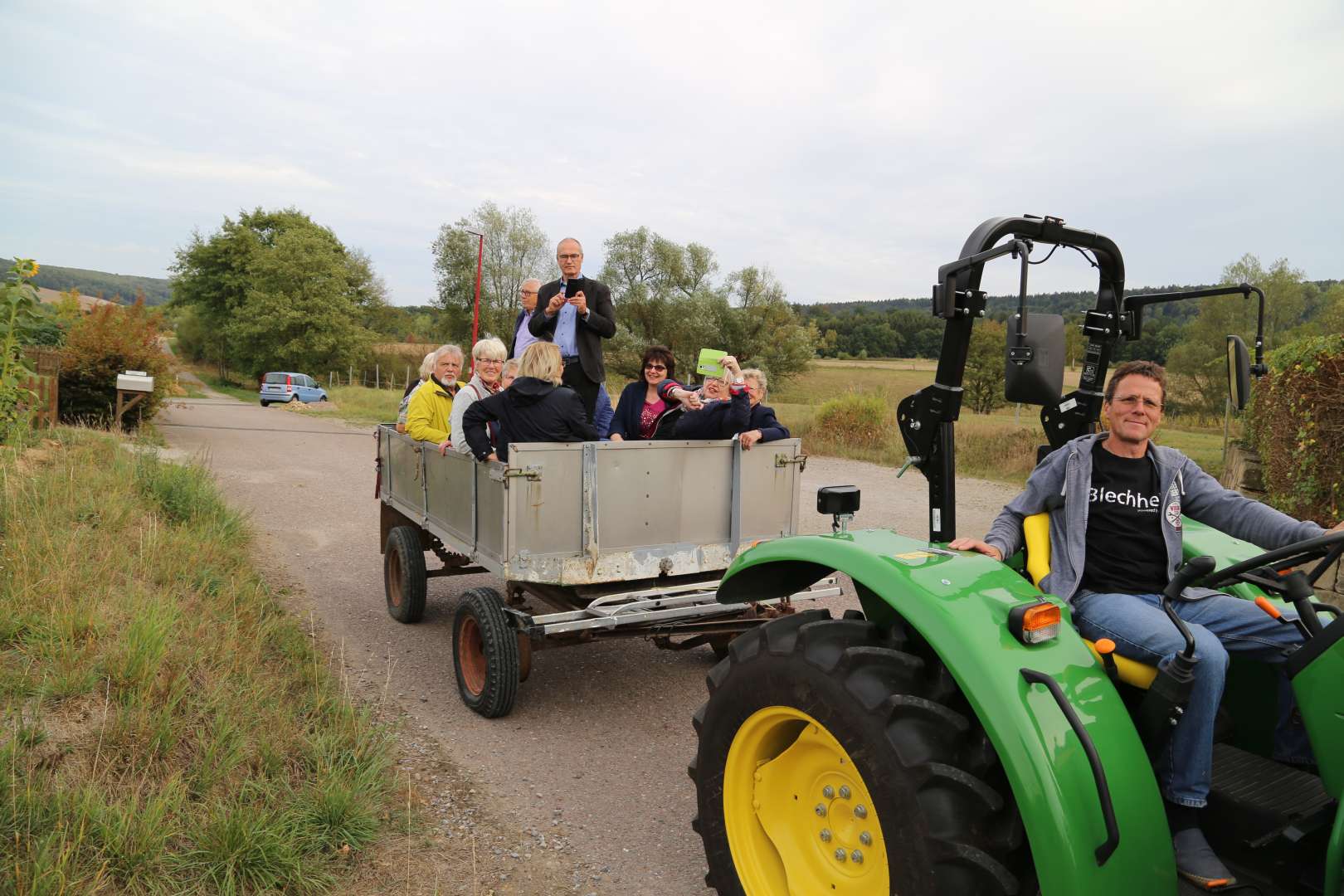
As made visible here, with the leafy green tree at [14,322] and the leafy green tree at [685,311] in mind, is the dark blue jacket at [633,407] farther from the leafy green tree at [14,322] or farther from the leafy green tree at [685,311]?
the leafy green tree at [685,311]

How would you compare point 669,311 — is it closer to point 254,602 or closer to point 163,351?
point 163,351

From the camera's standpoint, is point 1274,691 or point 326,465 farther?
point 326,465

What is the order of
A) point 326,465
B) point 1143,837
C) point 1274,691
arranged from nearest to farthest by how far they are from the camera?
point 1143,837 < point 1274,691 < point 326,465

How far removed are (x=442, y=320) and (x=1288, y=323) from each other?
3786 cm

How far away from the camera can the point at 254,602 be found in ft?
17.6

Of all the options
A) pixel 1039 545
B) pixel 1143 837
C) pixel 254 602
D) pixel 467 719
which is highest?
pixel 1039 545

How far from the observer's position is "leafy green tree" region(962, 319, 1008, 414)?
2834cm

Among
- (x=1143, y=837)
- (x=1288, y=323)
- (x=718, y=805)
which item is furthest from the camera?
(x=1288, y=323)

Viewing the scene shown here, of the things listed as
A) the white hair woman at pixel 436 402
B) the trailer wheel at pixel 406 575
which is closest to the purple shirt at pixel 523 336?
the white hair woman at pixel 436 402

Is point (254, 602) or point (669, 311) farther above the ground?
point (669, 311)

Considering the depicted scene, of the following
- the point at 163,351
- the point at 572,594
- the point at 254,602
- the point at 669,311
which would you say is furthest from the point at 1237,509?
the point at 669,311

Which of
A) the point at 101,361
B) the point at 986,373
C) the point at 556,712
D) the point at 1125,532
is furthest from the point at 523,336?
the point at 986,373

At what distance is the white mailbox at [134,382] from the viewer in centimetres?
1458

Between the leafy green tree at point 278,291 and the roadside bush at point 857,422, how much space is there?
36665 millimetres
